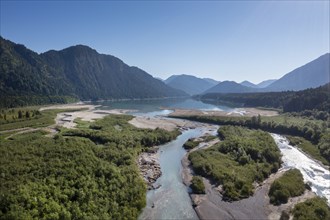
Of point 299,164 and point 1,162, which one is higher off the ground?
point 1,162

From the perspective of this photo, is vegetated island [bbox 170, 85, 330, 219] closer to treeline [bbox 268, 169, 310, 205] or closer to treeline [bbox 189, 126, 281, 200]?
treeline [bbox 189, 126, 281, 200]

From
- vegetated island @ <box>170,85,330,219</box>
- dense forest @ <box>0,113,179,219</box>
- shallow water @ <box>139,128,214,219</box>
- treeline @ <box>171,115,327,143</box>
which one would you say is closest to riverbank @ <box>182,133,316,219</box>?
vegetated island @ <box>170,85,330,219</box>

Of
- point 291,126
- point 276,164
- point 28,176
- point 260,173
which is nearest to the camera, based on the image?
point 28,176

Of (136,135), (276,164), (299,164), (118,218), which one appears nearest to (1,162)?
(118,218)

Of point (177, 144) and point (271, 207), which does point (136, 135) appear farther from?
point (271, 207)

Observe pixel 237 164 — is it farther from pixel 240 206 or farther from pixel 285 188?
pixel 240 206

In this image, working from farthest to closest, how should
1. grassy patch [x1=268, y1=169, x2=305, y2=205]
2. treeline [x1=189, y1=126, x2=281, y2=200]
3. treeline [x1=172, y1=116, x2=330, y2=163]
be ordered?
treeline [x1=172, y1=116, x2=330, y2=163], treeline [x1=189, y1=126, x2=281, y2=200], grassy patch [x1=268, y1=169, x2=305, y2=205]

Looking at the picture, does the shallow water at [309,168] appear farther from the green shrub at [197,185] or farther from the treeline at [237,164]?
the green shrub at [197,185]
